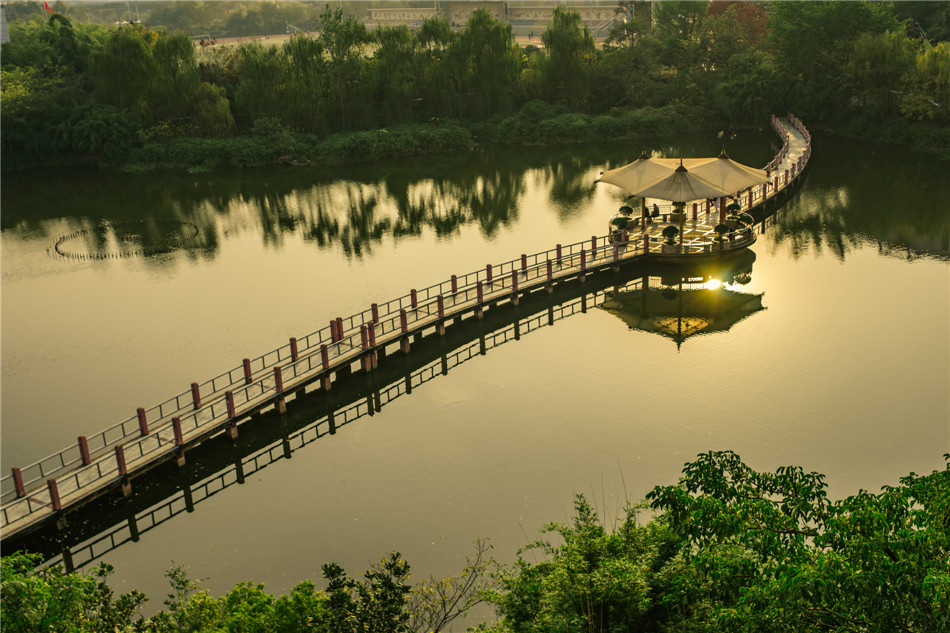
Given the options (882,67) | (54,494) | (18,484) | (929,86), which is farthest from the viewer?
(882,67)

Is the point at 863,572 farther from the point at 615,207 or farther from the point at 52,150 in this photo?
the point at 52,150

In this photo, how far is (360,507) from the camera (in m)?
24.2

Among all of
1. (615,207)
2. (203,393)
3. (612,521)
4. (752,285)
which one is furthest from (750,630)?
(615,207)

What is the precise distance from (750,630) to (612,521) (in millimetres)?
11785

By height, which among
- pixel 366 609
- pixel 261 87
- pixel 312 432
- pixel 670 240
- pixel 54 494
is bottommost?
pixel 312 432

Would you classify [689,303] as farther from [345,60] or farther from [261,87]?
[261,87]

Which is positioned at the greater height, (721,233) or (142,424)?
(721,233)

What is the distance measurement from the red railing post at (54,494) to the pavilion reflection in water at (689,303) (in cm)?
2143

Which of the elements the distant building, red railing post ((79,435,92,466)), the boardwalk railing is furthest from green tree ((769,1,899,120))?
the distant building

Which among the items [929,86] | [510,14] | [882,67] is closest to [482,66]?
[882,67]

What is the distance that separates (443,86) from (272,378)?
5295cm

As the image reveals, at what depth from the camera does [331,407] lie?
98.9 ft

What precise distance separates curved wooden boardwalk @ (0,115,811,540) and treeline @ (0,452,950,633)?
858 centimetres

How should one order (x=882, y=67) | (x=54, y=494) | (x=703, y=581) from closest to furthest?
(x=703, y=581) < (x=54, y=494) < (x=882, y=67)
